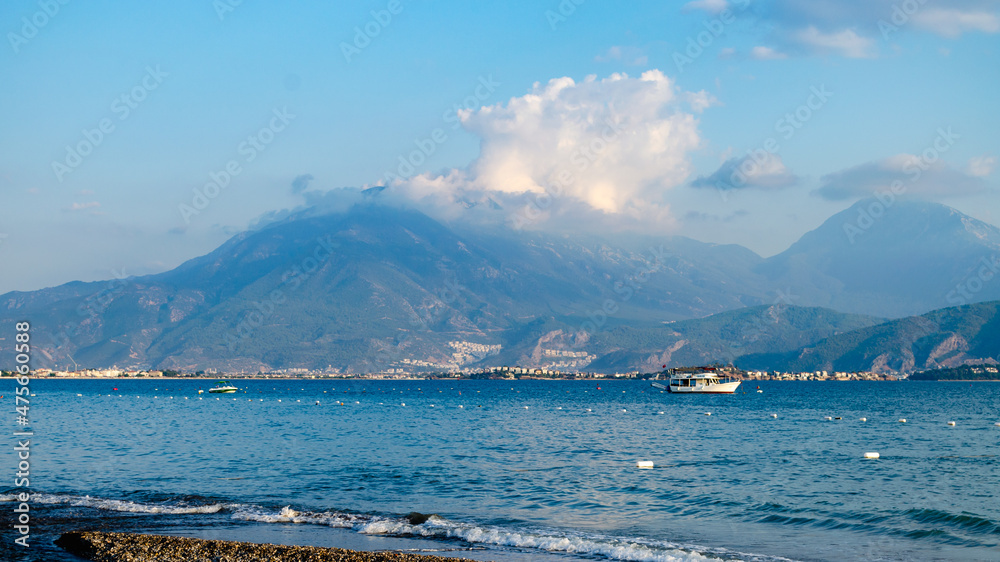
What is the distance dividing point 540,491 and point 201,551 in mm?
17861

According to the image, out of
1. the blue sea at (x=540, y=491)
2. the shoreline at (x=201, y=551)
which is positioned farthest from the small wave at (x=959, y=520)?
the shoreline at (x=201, y=551)

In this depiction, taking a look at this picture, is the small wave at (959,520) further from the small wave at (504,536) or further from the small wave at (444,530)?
the small wave at (504,536)

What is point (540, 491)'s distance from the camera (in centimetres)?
3825

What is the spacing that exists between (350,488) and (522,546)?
14.8 meters

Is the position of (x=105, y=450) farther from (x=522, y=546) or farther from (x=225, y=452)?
(x=522, y=546)

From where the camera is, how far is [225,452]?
2180 inches

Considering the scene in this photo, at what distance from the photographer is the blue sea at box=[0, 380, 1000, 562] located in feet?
91.7

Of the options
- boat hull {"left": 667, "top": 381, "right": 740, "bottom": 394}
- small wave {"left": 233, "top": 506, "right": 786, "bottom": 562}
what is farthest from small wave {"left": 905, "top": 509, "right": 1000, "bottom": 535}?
boat hull {"left": 667, "top": 381, "right": 740, "bottom": 394}

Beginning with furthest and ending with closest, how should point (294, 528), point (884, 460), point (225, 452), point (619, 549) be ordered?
point (225, 452), point (884, 460), point (294, 528), point (619, 549)

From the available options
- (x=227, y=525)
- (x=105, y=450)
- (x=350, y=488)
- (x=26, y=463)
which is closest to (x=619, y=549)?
(x=227, y=525)

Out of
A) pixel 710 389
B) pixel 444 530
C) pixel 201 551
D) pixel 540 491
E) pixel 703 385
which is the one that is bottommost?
pixel 710 389

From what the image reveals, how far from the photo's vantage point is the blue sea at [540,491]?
27.9 metres

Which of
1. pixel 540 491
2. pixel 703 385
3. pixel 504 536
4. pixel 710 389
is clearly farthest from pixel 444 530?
pixel 703 385

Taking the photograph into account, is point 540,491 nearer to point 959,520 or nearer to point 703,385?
point 959,520
